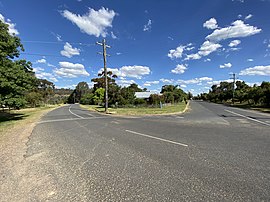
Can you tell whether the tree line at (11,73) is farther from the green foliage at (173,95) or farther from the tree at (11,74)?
the green foliage at (173,95)

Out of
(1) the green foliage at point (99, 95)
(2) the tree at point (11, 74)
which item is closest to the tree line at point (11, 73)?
(2) the tree at point (11, 74)

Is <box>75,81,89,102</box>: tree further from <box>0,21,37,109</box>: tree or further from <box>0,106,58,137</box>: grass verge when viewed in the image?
<box>0,21,37,109</box>: tree

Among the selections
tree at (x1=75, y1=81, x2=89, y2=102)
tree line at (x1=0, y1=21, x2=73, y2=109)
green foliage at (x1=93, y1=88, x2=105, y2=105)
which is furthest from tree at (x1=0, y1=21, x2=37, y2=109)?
tree at (x1=75, y1=81, x2=89, y2=102)

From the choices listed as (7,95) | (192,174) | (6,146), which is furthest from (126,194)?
(7,95)

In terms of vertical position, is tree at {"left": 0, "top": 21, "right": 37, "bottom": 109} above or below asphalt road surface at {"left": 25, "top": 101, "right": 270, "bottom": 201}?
above

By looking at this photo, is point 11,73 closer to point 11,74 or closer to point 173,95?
point 11,74

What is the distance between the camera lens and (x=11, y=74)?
39.3 feet

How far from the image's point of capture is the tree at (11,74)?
11.9 metres

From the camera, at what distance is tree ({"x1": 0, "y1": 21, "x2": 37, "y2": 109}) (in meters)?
11.9

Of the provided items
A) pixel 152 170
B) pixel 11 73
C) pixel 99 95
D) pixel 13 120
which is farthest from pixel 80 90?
pixel 152 170

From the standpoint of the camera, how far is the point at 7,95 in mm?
13031

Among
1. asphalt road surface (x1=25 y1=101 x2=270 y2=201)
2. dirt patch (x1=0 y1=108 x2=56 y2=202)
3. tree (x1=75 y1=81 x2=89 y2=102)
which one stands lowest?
dirt patch (x1=0 y1=108 x2=56 y2=202)

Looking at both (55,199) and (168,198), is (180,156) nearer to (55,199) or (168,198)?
(168,198)

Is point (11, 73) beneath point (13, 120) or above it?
above
